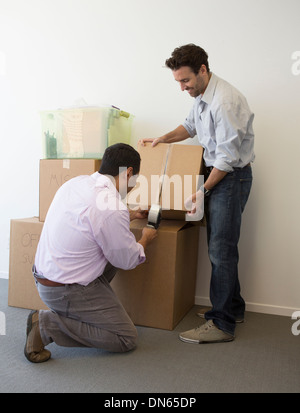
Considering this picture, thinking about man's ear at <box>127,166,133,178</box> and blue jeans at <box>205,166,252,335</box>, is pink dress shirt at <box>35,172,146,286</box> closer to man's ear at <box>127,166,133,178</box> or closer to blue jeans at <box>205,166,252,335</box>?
man's ear at <box>127,166,133,178</box>

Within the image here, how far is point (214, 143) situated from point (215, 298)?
0.75 m

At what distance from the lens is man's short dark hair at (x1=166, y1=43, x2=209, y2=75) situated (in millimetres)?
1795

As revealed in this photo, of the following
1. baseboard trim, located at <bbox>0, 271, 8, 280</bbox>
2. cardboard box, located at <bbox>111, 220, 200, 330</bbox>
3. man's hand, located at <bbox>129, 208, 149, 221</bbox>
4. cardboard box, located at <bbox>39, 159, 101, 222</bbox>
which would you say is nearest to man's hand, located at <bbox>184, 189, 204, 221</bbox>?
cardboard box, located at <bbox>111, 220, 200, 330</bbox>

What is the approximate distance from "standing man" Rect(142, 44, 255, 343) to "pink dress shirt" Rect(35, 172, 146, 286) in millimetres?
473

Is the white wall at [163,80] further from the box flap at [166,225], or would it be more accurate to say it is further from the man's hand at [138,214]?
the man's hand at [138,214]

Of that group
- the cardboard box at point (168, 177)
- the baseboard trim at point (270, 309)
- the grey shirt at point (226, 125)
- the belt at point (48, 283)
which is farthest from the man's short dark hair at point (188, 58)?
the baseboard trim at point (270, 309)

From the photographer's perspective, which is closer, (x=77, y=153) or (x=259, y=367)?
(x=259, y=367)

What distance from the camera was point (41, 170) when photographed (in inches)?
86.7

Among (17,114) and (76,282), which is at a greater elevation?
(17,114)

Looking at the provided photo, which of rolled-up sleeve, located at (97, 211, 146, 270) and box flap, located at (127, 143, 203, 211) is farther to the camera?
box flap, located at (127, 143, 203, 211)

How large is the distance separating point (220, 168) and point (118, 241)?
1.95 feet

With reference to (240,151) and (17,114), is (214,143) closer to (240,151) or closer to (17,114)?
(240,151)
